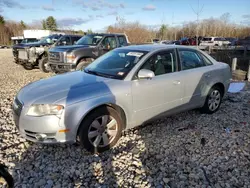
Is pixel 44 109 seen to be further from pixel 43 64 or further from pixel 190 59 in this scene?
pixel 43 64

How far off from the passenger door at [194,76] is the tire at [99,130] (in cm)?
163

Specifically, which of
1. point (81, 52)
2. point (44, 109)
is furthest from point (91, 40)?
point (44, 109)

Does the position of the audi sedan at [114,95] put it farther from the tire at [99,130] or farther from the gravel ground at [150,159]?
the gravel ground at [150,159]

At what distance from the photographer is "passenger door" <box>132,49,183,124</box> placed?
3850 millimetres

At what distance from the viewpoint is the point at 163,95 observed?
4.15 m

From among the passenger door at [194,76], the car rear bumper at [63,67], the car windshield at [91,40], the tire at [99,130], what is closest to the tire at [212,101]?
the passenger door at [194,76]

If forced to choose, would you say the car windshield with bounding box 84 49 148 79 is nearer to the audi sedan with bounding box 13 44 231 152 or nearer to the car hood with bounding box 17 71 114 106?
the audi sedan with bounding box 13 44 231 152

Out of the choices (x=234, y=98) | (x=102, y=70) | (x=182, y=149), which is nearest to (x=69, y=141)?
(x=102, y=70)

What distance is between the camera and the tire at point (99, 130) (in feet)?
11.0

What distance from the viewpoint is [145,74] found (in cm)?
371

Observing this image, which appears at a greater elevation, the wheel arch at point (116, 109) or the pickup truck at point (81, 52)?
the pickup truck at point (81, 52)

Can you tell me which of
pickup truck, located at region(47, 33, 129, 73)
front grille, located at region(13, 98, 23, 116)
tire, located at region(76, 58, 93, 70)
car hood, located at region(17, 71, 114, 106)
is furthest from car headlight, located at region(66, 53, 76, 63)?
front grille, located at region(13, 98, 23, 116)

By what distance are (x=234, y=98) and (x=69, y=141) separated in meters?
5.10

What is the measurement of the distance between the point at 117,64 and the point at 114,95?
0.92 m
